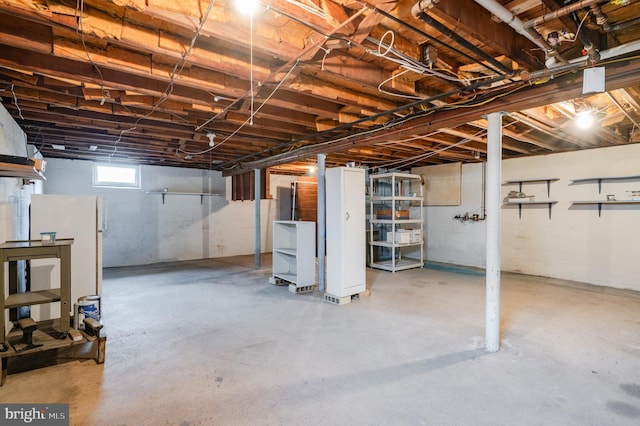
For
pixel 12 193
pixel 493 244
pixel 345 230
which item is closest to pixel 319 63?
pixel 493 244

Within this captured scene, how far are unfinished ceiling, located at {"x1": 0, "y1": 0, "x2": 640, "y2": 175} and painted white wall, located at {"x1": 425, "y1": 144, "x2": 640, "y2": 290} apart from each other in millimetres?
1162

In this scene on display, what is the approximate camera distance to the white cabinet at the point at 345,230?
3965mm

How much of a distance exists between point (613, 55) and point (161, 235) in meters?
7.57

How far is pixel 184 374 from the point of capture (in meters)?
2.30

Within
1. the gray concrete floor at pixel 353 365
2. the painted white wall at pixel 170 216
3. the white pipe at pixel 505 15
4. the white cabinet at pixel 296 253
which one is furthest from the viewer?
the painted white wall at pixel 170 216

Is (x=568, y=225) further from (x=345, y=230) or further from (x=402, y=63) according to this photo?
(x=402, y=63)

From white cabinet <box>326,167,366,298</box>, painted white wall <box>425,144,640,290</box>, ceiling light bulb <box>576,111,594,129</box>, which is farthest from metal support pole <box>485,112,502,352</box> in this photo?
painted white wall <box>425,144,640,290</box>

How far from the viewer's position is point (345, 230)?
399cm

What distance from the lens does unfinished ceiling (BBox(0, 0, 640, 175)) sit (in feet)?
5.73

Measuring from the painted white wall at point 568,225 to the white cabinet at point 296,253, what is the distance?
3739 mm

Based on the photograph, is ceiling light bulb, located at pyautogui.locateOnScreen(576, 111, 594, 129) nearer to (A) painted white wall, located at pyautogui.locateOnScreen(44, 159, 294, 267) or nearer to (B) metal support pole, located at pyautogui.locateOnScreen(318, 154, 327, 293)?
(B) metal support pole, located at pyautogui.locateOnScreen(318, 154, 327, 293)

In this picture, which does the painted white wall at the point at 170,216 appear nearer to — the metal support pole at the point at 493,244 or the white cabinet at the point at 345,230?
the white cabinet at the point at 345,230

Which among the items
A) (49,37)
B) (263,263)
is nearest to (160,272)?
(263,263)

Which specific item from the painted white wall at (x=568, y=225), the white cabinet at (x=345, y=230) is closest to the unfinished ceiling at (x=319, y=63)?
the white cabinet at (x=345, y=230)
